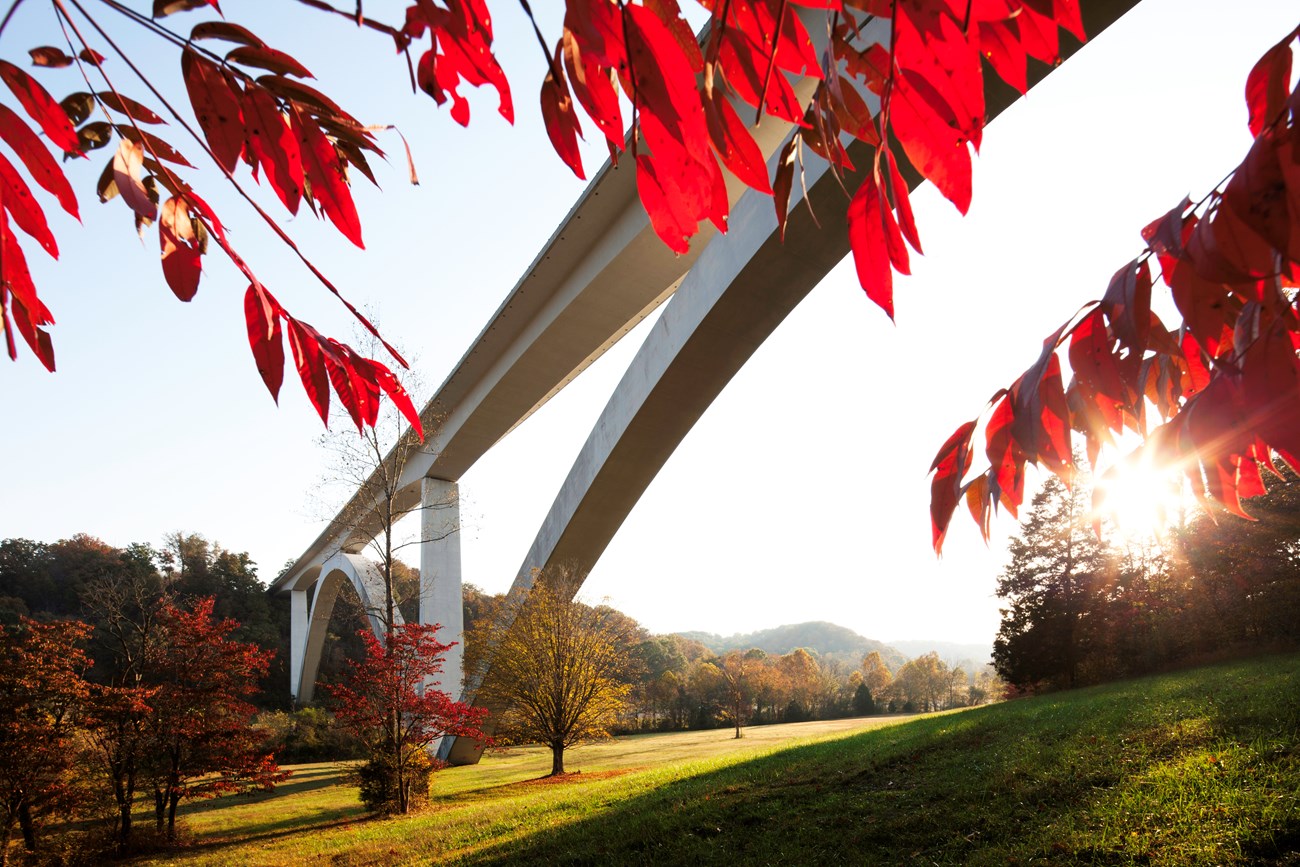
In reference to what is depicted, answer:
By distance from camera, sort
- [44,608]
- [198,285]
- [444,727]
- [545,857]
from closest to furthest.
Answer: [198,285]
[545,857]
[444,727]
[44,608]

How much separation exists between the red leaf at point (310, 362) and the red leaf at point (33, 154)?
347 mm

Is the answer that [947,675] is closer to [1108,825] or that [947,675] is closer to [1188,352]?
[1108,825]

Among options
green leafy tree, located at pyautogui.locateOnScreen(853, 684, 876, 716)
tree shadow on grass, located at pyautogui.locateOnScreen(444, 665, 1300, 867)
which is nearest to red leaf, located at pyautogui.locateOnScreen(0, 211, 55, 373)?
tree shadow on grass, located at pyautogui.locateOnScreen(444, 665, 1300, 867)

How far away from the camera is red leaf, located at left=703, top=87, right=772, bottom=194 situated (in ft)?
2.39

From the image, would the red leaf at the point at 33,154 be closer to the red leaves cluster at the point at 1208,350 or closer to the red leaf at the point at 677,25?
the red leaf at the point at 677,25

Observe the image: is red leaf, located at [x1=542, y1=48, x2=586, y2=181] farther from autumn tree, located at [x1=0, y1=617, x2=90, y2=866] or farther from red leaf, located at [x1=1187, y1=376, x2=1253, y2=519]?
autumn tree, located at [x1=0, y1=617, x2=90, y2=866]

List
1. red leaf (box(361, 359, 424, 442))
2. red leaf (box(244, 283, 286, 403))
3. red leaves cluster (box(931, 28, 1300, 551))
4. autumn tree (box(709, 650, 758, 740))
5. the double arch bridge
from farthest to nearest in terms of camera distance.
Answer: autumn tree (box(709, 650, 758, 740)) < the double arch bridge < red leaf (box(361, 359, 424, 442)) < red leaf (box(244, 283, 286, 403)) < red leaves cluster (box(931, 28, 1300, 551))

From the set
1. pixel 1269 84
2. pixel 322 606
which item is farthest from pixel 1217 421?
pixel 322 606

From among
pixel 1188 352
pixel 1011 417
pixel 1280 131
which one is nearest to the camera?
pixel 1280 131

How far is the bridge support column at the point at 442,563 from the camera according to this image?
52.1 ft

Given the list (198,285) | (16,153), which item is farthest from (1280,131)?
(16,153)

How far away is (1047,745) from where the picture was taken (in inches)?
296

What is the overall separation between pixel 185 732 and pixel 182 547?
4371 cm

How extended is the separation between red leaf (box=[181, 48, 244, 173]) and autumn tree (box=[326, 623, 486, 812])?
40.7 ft
